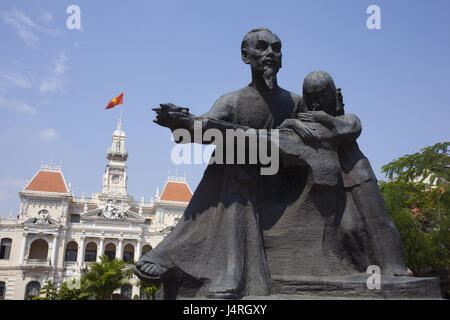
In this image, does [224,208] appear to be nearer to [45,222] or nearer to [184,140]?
[184,140]

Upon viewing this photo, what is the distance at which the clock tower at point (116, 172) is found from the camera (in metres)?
50.7

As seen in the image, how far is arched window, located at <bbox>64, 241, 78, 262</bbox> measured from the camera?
4560 cm

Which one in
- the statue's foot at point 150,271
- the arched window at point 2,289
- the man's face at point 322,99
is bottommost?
the arched window at point 2,289

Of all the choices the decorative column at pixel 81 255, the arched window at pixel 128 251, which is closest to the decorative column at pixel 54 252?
the decorative column at pixel 81 255

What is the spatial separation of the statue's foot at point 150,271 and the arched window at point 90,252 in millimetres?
47036

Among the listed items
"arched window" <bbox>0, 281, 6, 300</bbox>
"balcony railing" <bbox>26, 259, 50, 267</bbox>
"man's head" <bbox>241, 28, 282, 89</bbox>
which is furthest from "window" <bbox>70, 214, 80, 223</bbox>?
"man's head" <bbox>241, 28, 282, 89</bbox>

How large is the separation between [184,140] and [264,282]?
3.95 ft

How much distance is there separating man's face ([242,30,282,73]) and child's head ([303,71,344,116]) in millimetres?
302

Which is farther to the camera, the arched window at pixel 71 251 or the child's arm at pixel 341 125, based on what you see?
the arched window at pixel 71 251

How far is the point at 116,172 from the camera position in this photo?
5172cm

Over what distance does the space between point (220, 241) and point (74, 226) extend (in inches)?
1827

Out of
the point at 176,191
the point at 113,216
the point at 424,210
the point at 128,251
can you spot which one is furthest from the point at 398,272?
the point at 176,191

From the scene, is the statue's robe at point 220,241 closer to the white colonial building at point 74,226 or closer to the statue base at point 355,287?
the statue base at point 355,287

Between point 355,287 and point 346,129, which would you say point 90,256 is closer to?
point 346,129
